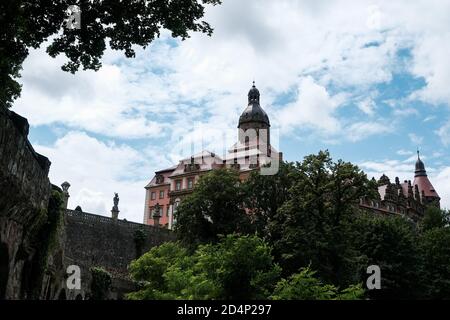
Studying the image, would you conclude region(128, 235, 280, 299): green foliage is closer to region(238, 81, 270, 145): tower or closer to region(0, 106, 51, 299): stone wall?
region(0, 106, 51, 299): stone wall

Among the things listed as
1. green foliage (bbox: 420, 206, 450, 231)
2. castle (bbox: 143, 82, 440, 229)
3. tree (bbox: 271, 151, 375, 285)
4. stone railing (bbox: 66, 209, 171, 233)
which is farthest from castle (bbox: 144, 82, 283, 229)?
tree (bbox: 271, 151, 375, 285)

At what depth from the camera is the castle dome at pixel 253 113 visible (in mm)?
88300

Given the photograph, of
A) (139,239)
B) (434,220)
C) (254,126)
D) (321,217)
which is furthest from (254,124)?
(321,217)

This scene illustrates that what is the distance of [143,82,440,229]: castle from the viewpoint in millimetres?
76750

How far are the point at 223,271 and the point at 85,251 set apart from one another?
27408 millimetres

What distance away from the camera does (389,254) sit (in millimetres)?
43406

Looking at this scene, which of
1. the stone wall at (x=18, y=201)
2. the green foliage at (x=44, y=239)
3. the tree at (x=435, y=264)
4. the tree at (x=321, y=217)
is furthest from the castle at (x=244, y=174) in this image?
the stone wall at (x=18, y=201)

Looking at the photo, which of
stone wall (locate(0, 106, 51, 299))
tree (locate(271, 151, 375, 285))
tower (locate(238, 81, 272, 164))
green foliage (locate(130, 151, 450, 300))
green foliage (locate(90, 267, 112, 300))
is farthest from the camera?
tower (locate(238, 81, 272, 164))

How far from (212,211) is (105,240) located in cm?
1106

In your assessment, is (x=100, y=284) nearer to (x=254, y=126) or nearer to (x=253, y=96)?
(x=254, y=126)

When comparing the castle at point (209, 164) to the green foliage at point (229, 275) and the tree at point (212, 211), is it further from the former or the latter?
the green foliage at point (229, 275)

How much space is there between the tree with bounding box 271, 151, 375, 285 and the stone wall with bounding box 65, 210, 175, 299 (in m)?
14.8

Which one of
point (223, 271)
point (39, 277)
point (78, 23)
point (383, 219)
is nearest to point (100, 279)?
point (223, 271)
